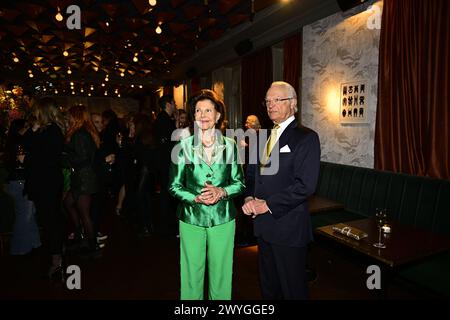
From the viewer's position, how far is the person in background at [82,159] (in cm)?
344

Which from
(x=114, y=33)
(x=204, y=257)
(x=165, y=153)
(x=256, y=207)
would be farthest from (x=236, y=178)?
(x=114, y=33)

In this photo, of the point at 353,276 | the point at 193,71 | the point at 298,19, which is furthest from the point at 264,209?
the point at 193,71

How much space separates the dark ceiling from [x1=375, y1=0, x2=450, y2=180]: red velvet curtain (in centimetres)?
208

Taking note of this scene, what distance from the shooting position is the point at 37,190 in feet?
10.2

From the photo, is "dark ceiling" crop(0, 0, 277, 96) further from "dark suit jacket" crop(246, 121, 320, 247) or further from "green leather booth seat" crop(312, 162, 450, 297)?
"dark suit jacket" crop(246, 121, 320, 247)

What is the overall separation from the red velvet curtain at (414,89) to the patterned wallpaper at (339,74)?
0.71ft

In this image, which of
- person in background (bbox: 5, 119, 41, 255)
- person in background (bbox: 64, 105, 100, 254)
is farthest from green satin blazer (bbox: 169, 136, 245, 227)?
person in background (bbox: 5, 119, 41, 255)

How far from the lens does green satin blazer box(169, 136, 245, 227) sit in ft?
6.71

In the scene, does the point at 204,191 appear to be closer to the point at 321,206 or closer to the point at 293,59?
the point at 321,206

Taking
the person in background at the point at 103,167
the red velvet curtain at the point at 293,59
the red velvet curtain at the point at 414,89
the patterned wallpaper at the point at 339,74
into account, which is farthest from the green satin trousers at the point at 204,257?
the red velvet curtain at the point at 293,59

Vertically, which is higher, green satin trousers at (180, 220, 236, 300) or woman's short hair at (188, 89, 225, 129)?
woman's short hair at (188, 89, 225, 129)

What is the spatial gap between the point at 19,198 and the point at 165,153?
1.94m
